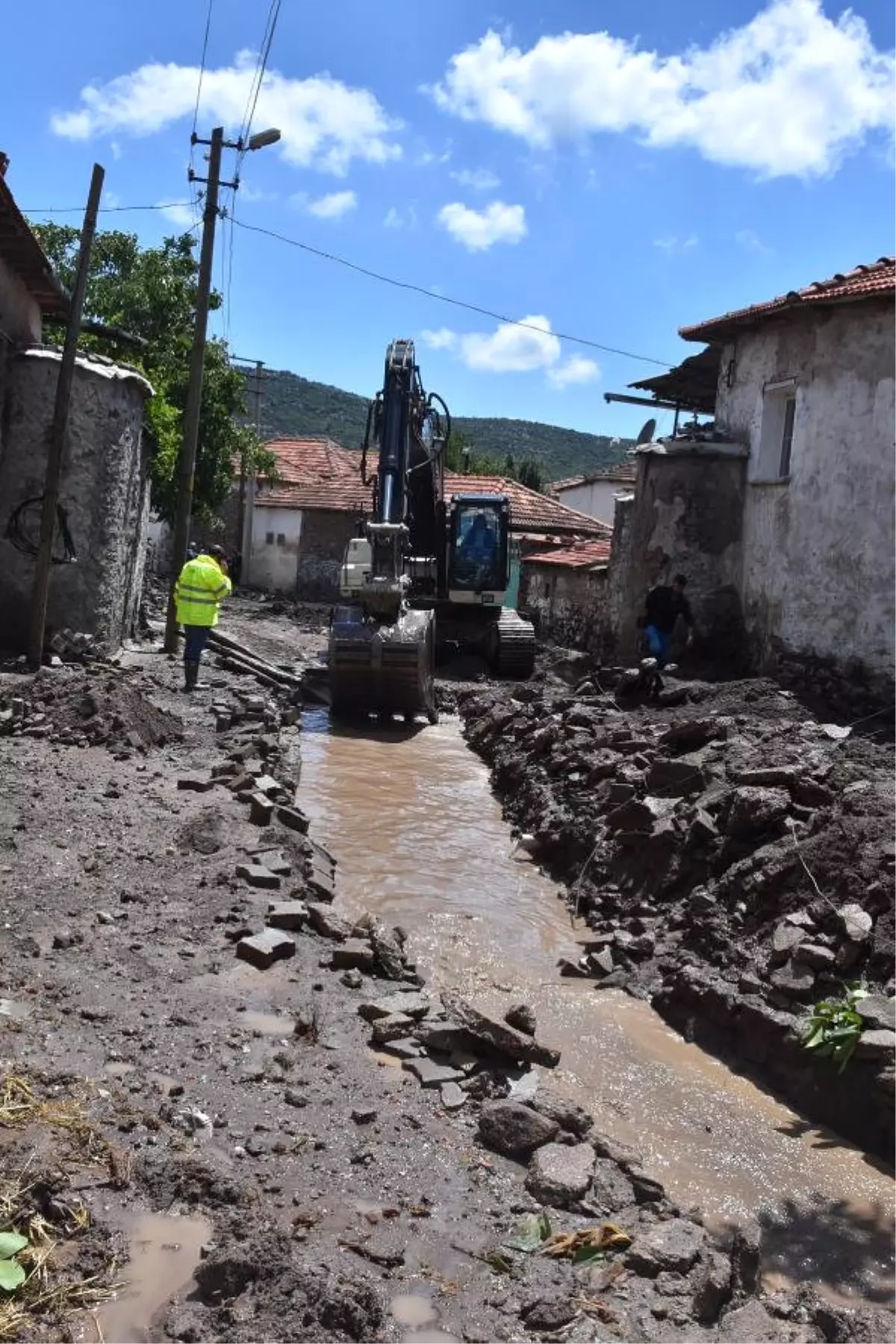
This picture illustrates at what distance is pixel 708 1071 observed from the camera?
20.5 feet

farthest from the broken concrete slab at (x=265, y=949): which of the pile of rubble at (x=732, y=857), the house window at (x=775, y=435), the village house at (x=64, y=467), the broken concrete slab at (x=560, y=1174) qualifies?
the house window at (x=775, y=435)

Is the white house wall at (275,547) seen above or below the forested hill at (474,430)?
below

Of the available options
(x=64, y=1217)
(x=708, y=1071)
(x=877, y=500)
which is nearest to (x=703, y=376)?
(x=877, y=500)

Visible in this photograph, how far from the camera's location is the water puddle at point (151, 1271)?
313 cm

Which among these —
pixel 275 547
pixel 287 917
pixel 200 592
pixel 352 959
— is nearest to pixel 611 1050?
pixel 352 959

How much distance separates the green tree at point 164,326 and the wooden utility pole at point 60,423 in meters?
9.70

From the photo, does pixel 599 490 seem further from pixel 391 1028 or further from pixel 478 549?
pixel 391 1028

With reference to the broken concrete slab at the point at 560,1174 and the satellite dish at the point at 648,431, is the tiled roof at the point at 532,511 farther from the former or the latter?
the broken concrete slab at the point at 560,1174

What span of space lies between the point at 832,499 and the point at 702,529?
279 cm

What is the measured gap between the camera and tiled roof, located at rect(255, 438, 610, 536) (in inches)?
1294

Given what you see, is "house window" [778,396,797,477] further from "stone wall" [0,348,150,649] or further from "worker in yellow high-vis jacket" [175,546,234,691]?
"stone wall" [0,348,150,649]

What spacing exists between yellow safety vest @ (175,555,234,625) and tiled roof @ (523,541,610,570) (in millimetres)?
11168

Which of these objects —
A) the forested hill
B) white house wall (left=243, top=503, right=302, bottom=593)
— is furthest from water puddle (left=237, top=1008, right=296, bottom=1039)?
the forested hill

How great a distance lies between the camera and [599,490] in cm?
4100
